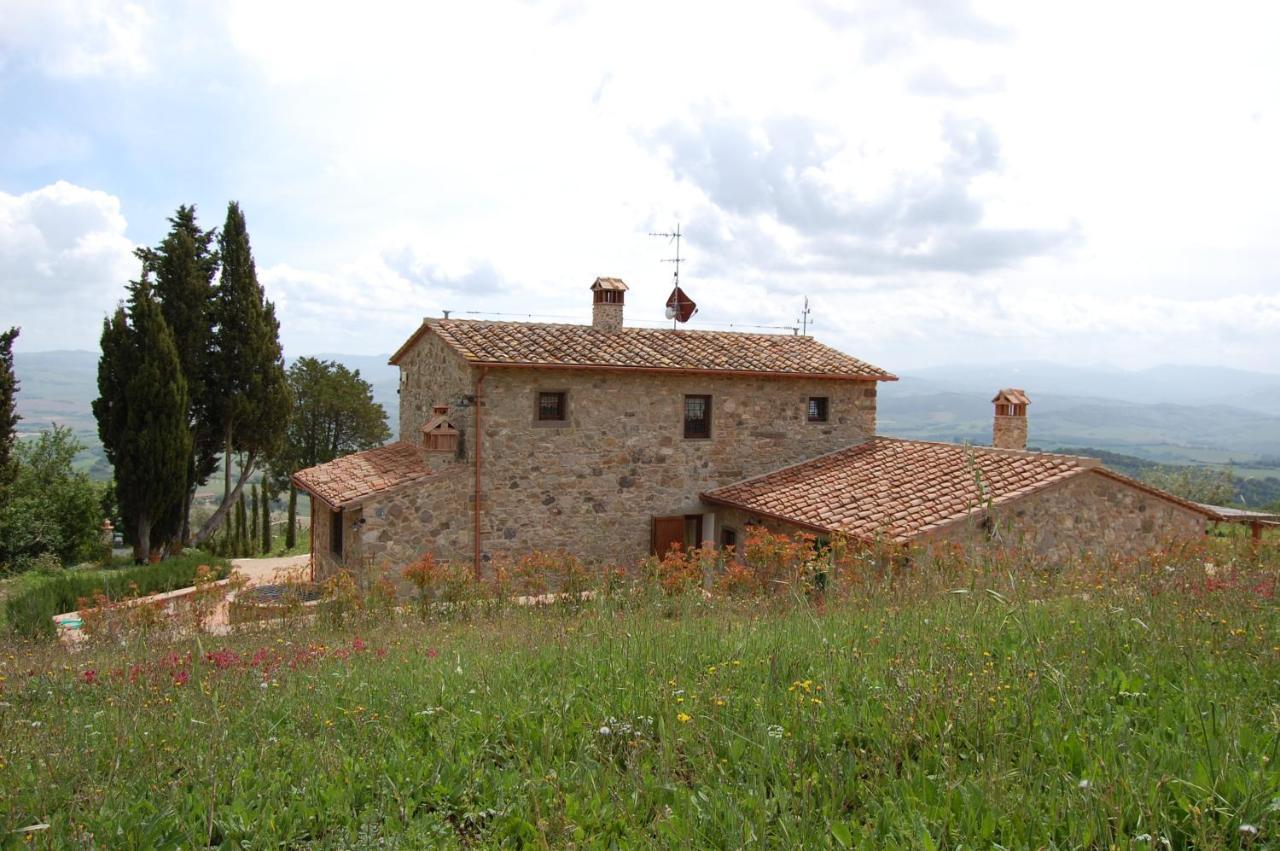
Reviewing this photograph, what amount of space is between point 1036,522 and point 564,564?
7.78 m

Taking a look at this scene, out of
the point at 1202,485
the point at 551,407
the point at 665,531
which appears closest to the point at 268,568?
the point at 551,407

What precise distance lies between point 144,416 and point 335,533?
7803mm

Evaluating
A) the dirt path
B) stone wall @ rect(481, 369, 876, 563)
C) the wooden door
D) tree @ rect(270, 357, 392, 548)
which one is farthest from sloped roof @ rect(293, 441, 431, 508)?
tree @ rect(270, 357, 392, 548)

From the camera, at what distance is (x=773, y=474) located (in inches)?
623

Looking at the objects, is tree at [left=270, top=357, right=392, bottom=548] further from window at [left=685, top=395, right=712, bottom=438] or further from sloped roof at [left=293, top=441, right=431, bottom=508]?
window at [left=685, top=395, right=712, bottom=438]

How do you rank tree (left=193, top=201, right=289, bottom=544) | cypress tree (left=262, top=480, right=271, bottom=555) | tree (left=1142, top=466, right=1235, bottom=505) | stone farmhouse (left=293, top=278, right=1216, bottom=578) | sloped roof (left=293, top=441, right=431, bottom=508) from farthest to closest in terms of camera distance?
tree (left=1142, top=466, right=1235, bottom=505), cypress tree (left=262, top=480, right=271, bottom=555), tree (left=193, top=201, right=289, bottom=544), sloped roof (left=293, top=441, right=431, bottom=508), stone farmhouse (left=293, top=278, right=1216, bottom=578)

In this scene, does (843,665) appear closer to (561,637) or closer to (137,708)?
(561,637)

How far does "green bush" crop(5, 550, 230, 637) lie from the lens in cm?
1038

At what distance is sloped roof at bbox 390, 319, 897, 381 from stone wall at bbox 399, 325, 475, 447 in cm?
34

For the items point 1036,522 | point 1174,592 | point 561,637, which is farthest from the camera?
point 1036,522

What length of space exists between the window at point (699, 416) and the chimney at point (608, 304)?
2455 millimetres

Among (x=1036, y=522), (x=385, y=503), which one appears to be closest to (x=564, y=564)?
(x=385, y=503)

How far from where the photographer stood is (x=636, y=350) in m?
15.5

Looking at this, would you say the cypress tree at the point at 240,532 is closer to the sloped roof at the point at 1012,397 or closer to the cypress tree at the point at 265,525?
the cypress tree at the point at 265,525
